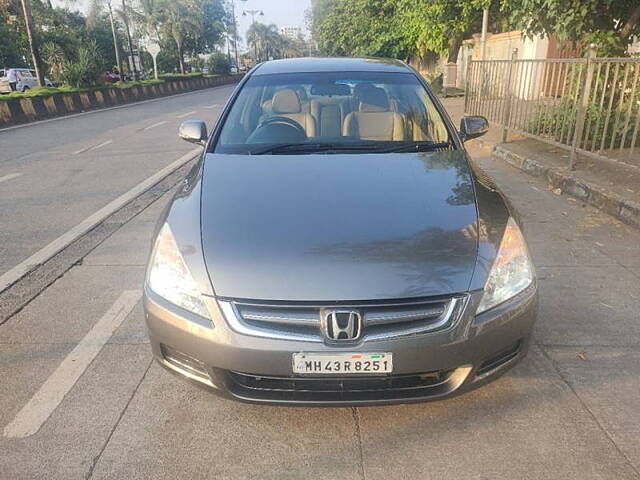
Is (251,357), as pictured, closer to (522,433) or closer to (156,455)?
(156,455)

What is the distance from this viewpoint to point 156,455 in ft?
7.23

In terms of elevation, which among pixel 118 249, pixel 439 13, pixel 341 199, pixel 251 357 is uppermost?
pixel 439 13

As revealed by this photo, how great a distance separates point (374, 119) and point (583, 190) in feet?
12.2

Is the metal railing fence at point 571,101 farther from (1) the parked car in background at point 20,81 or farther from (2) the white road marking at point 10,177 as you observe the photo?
(1) the parked car in background at point 20,81

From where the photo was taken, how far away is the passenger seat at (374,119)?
134 inches

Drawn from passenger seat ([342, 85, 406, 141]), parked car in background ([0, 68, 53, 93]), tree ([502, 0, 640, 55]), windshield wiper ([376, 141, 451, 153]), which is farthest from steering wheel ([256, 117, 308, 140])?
parked car in background ([0, 68, 53, 93])

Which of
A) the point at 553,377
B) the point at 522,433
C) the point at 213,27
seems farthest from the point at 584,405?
the point at 213,27

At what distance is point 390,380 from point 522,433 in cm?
70

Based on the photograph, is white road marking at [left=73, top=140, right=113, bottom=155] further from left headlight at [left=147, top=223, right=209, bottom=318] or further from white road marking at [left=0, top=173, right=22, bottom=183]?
left headlight at [left=147, top=223, right=209, bottom=318]

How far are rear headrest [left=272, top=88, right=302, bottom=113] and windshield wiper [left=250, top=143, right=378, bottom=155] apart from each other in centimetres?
56

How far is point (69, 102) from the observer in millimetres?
19250

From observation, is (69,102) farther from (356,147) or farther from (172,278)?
(172,278)

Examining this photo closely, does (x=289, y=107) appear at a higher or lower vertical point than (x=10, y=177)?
higher

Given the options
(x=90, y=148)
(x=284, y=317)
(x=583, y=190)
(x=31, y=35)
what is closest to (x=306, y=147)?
(x=284, y=317)
